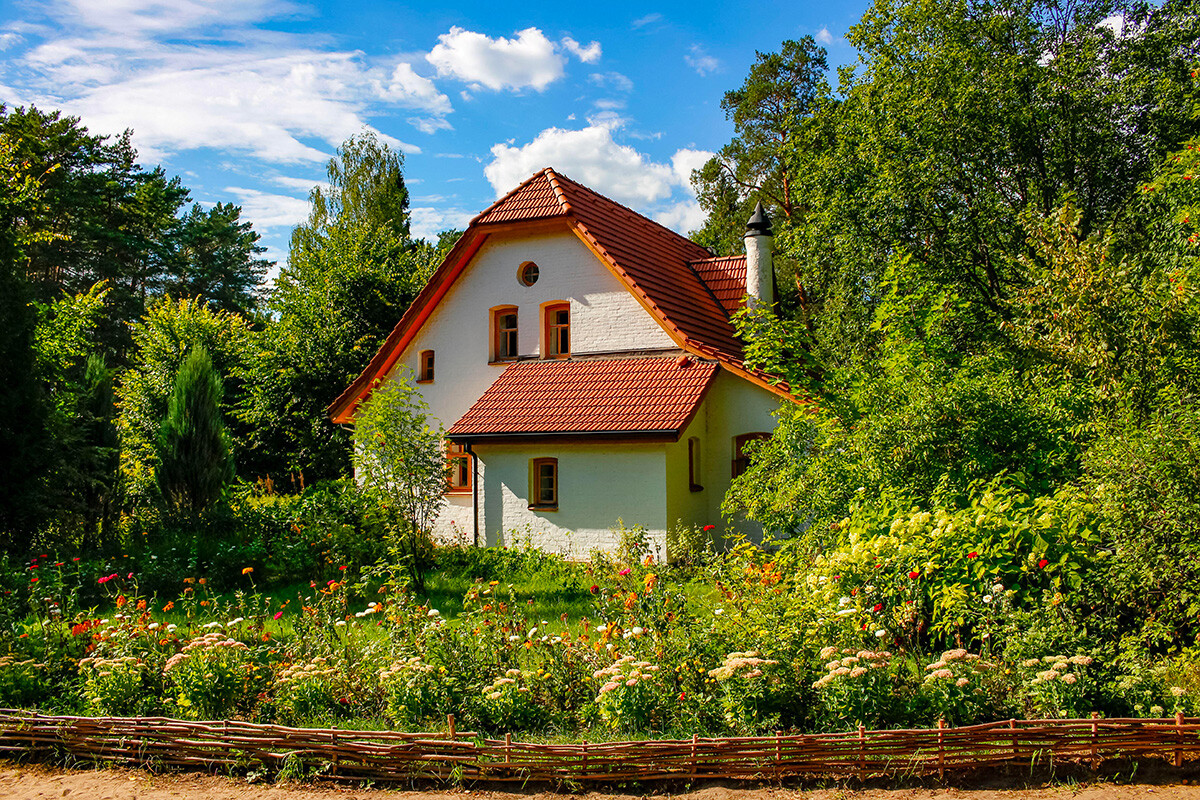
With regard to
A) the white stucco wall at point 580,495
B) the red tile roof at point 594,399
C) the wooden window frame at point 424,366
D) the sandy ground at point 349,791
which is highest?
the wooden window frame at point 424,366

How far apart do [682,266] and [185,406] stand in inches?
469

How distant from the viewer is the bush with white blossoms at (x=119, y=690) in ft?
20.3

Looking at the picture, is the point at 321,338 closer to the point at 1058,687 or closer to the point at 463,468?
the point at 463,468

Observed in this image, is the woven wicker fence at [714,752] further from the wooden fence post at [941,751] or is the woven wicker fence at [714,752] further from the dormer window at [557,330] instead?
the dormer window at [557,330]

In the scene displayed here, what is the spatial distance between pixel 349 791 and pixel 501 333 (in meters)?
13.1

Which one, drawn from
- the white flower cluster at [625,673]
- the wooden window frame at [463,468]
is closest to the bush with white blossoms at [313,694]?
the white flower cluster at [625,673]

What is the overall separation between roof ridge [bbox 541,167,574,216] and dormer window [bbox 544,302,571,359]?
2075mm

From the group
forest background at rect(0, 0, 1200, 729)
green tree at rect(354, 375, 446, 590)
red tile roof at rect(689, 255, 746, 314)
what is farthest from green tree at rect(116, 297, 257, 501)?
red tile roof at rect(689, 255, 746, 314)

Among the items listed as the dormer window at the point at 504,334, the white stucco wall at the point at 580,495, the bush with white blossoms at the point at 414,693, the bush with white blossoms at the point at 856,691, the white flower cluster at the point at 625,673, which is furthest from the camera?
the dormer window at the point at 504,334

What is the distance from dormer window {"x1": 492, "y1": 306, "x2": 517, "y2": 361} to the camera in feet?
57.2

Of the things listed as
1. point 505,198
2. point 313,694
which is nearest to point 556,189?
point 505,198

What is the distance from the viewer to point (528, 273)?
56.5 ft

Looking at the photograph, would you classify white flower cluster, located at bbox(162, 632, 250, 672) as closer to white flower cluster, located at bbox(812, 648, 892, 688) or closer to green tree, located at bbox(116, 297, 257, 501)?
white flower cluster, located at bbox(812, 648, 892, 688)

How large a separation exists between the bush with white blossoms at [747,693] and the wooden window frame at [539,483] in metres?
9.51
